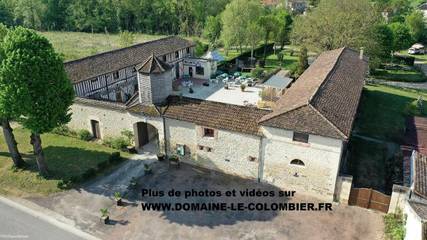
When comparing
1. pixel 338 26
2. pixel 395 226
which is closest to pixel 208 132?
pixel 395 226

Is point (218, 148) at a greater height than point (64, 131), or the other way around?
point (218, 148)

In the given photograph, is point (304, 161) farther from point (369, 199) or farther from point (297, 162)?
point (369, 199)

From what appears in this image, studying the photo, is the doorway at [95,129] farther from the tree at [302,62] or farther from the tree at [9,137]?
the tree at [302,62]

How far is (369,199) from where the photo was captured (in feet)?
70.6

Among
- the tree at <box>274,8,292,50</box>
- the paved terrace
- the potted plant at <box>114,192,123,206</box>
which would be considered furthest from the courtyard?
the tree at <box>274,8,292,50</box>

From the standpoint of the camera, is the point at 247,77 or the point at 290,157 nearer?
the point at 290,157

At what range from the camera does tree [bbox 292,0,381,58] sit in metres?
50.9

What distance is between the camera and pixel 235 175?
25375 mm

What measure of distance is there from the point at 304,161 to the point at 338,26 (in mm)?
35830

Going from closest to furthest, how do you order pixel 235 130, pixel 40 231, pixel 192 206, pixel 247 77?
pixel 40 231
pixel 192 206
pixel 235 130
pixel 247 77

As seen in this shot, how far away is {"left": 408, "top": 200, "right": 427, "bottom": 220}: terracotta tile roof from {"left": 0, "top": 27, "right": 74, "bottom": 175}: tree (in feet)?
69.6

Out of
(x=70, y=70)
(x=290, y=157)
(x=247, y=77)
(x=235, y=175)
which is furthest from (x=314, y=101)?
(x=247, y=77)

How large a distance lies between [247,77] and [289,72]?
631 centimetres

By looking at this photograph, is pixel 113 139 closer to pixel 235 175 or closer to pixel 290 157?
pixel 235 175
